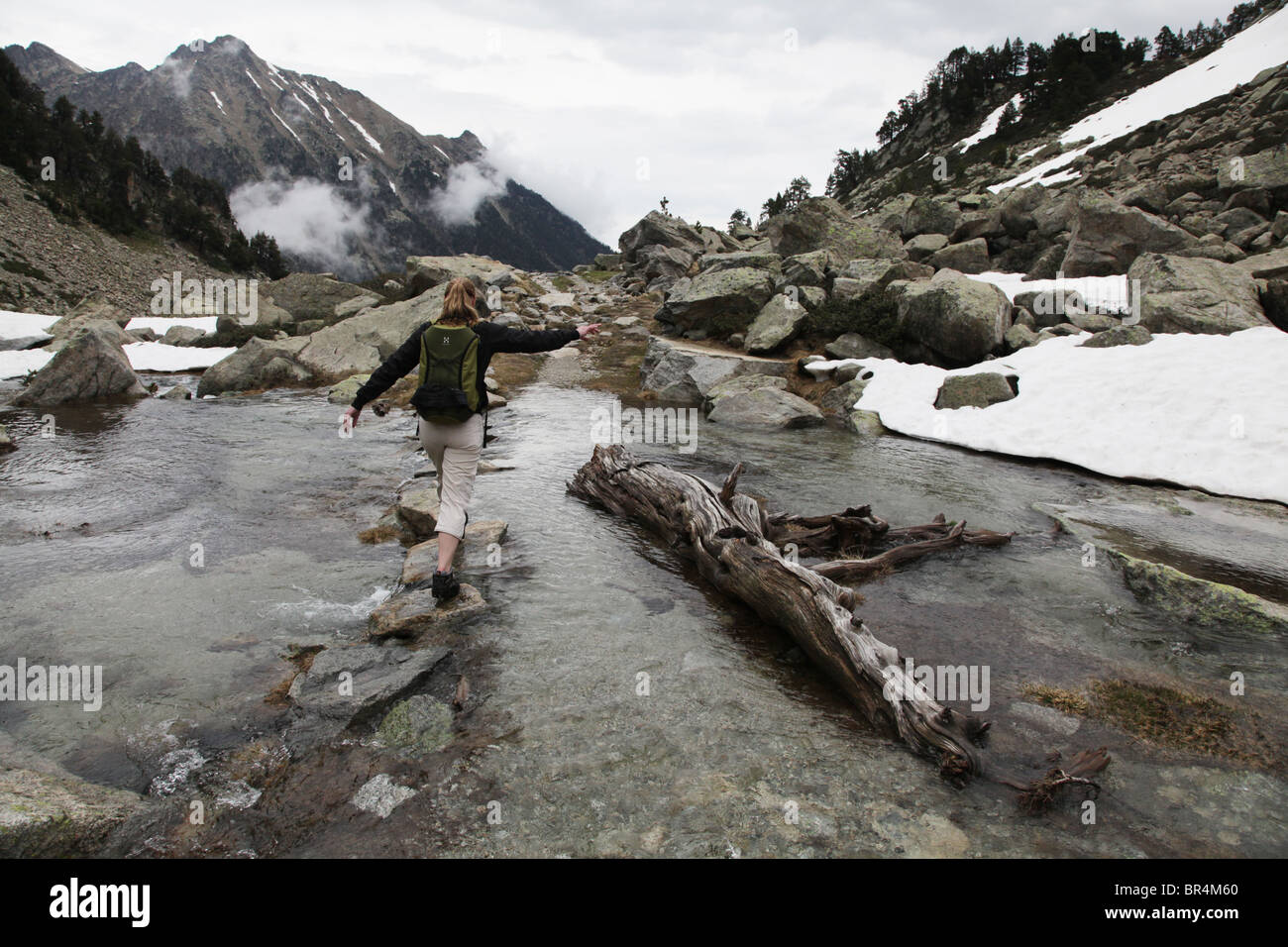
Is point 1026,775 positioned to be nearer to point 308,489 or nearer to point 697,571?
point 697,571

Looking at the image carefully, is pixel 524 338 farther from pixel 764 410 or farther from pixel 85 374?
pixel 85 374

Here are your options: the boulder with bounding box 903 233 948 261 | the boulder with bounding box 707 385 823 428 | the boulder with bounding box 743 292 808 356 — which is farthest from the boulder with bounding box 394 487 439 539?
the boulder with bounding box 903 233 948 261

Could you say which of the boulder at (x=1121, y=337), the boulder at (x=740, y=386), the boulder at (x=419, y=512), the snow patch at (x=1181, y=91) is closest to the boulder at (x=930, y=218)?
the boulder at (x=1121, y=337)

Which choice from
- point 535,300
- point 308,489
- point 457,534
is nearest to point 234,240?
point 535,300

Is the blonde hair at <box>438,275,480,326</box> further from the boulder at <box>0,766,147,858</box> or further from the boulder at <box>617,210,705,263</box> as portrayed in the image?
the boulder at <box>617,210,705,263</box>

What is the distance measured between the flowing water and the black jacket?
2444mm

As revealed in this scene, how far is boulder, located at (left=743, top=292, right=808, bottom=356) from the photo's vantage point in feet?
80.2

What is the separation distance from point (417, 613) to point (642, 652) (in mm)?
2368

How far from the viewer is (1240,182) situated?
27781 millimetres

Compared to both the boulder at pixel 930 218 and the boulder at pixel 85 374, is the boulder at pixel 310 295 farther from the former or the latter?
the boulder at pixel 930 218

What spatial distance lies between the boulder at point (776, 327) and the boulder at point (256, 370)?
58.8 feet

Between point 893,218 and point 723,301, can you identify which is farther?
point 893,218

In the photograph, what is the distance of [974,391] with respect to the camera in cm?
1730

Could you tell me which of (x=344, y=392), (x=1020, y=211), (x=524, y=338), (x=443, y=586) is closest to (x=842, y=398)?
(x=524, y=338)
